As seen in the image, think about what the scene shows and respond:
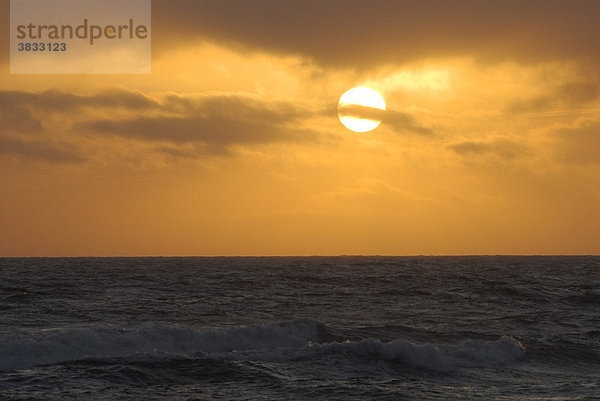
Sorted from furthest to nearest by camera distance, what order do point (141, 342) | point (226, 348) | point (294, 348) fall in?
point (226, 348)
point (141, 342)
point (294, 348)

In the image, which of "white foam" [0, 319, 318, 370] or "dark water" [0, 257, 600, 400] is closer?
"dark water" [0, 257, 600, 400]

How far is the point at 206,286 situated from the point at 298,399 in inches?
1387

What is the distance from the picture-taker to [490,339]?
2522 centimetres

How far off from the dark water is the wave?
7 centimetres

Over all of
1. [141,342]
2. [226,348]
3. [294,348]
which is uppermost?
[141,342]

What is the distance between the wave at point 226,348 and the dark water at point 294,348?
0.22 ft

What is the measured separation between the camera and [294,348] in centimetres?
2114

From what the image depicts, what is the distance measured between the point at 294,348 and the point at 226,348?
9.77 feet

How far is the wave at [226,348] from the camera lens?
19906 mm

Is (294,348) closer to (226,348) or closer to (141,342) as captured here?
(226,348)

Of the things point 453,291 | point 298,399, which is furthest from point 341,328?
point 453,291

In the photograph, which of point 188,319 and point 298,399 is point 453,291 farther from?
point 298,399

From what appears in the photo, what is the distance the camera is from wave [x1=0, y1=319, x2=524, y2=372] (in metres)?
19.9

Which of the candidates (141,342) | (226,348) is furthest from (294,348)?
(141,342)
